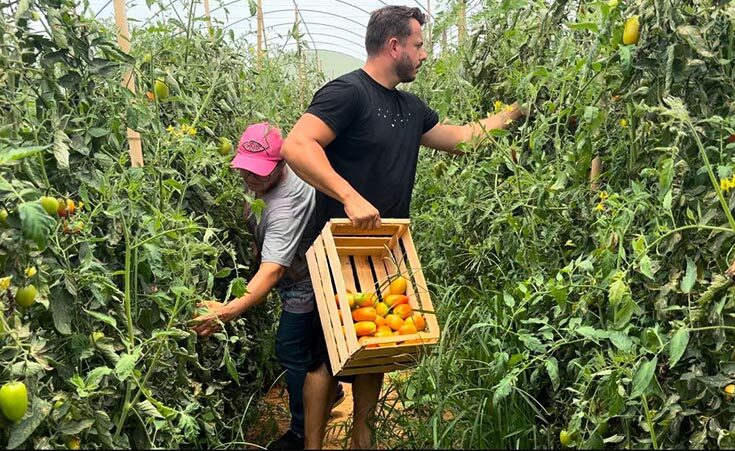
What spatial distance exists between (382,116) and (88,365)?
121cm

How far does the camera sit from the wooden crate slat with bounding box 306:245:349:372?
188 centimetres

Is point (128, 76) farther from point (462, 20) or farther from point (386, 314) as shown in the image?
point (462, 20)

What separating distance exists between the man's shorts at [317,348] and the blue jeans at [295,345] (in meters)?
0.01

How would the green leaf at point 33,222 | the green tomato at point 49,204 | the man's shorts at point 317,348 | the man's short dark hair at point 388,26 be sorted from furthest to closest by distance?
1. the man's shorts at point 317,348
2. the man's short dark hair at point 388,26
3. the green tomato at point 49,204
4. the green leaf at point 33,222

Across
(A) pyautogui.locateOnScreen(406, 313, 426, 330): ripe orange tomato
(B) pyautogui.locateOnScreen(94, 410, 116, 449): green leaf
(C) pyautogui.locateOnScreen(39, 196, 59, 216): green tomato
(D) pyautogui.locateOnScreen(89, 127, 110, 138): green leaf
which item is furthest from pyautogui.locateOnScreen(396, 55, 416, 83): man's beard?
(B) pyautogui.locateOnScreen(94, 410, 116, 449): green leaf

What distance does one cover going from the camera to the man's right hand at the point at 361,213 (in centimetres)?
197

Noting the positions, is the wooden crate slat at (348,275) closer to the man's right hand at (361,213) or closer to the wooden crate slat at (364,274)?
the wooden crate slat at (364,274)

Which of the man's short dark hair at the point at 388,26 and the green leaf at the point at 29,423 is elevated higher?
the man's short dark hair at the point at 388,26

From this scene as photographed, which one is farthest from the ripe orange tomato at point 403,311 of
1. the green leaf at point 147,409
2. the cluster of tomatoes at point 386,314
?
the green leaf at point 147,409

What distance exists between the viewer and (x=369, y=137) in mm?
2244

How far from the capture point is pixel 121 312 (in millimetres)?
1638

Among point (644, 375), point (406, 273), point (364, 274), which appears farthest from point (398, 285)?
point (644, 375)

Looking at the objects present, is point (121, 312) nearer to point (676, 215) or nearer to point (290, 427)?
point (290, 427)

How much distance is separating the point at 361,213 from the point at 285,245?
1.42 feet
